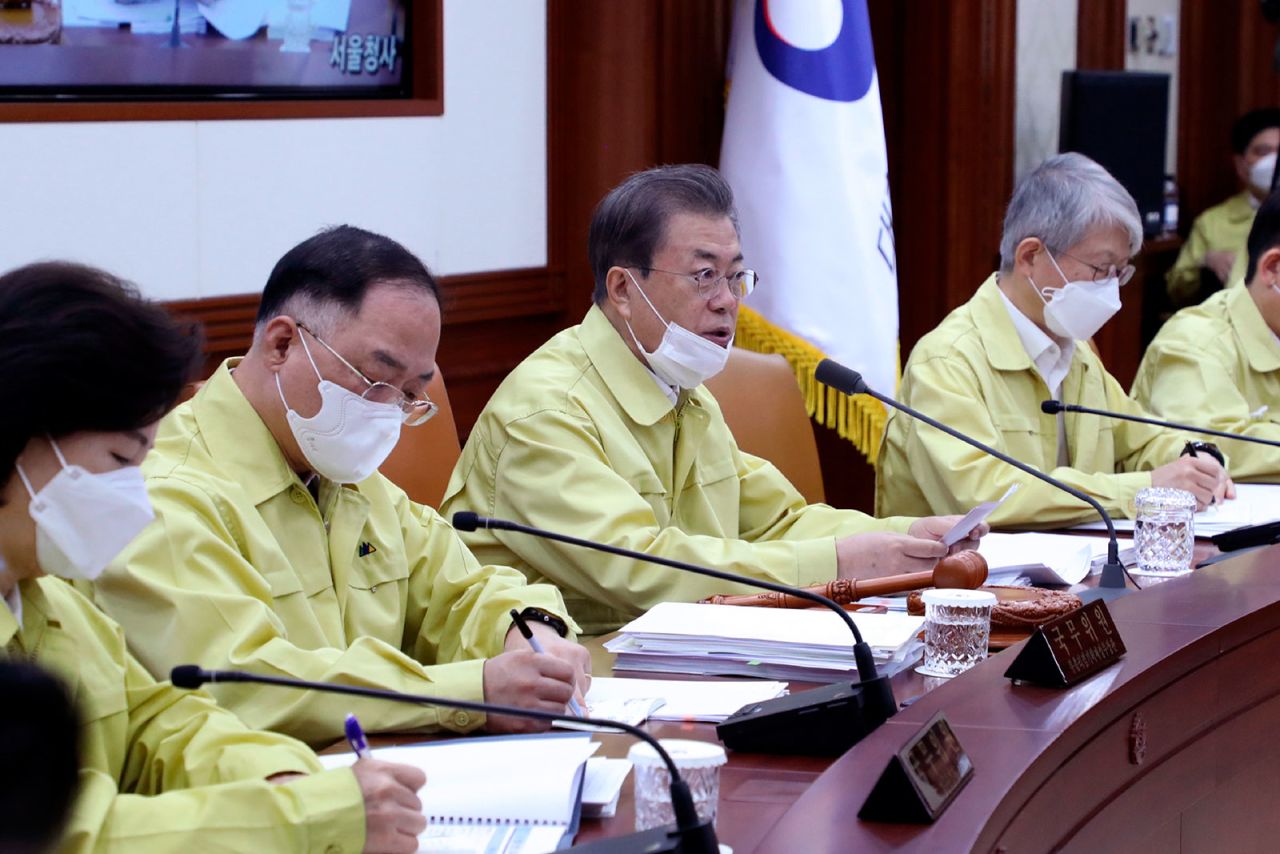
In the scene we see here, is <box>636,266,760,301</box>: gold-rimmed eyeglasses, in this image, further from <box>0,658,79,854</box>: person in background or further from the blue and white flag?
<box>0,658,79,854</box>: person in background

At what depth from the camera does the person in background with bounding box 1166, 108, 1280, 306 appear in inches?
261

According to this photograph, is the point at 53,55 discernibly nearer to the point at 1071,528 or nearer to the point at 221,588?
the point at 221,588

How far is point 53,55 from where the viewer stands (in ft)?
9.84

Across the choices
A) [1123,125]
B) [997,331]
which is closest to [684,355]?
[997,331]

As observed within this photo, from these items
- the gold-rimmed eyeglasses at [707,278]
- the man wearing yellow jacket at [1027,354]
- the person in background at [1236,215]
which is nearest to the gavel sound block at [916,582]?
the gold-rimmed eyeglasses at [707,278]

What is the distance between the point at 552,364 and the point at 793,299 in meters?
1.51

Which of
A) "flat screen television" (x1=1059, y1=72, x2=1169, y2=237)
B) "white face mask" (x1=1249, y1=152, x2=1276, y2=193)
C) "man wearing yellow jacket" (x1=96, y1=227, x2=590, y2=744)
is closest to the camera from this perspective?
"man wearing yellow jacket" (x1=96, y1=227, x2=590, y2=744)

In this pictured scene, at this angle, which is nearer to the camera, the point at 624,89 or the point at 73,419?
the point at 73,419

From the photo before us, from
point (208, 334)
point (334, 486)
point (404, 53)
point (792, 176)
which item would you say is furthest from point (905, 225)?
A: point (334, 486)

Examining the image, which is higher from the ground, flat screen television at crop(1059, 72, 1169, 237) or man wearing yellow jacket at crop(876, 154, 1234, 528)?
flat screen television at crop(1059, 72, 1169, 237)

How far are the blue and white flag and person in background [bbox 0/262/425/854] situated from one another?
2661 mm

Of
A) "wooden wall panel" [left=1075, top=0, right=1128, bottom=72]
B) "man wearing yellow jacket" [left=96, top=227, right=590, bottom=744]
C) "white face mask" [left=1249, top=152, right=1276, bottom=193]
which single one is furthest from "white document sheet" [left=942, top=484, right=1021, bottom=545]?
"white face mask" [left=1249, top=152, right=1276, bottom=193]

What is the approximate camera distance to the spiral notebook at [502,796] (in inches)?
60.9

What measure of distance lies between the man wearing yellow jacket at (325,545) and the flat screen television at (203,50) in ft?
3.42
